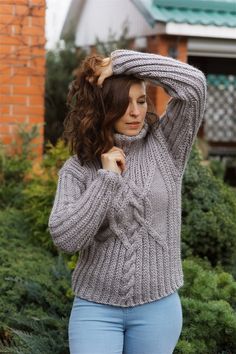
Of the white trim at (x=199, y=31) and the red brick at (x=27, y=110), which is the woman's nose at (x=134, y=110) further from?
the white trim at (x=199, y=31)

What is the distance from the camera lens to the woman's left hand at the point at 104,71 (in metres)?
2.93

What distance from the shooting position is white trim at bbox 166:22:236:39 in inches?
287

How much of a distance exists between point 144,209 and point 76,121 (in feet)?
1.44

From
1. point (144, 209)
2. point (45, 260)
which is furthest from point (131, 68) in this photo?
point (45, 260)

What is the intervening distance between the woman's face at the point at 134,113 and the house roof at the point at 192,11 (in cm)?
444

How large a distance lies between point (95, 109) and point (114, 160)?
22cm

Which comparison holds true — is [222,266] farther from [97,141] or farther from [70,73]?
[70,73]

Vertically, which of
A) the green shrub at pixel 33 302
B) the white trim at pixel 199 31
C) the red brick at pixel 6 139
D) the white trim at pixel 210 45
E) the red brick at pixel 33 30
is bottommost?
the green shrub at pixel 33 302

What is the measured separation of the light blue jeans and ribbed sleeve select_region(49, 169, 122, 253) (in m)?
0.26

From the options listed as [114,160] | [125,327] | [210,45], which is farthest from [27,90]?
[125,327]

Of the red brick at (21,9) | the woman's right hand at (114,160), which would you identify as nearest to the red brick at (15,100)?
the red brick at (21,9)

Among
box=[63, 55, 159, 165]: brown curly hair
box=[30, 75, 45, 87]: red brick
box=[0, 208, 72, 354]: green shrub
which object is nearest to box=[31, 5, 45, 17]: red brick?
box=[30, 75, 45, 87]: red brick

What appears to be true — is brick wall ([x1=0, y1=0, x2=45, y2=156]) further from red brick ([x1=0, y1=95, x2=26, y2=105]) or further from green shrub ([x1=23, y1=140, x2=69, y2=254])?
green shrub ([x1=23, y1=140, x2=69, y2=254])

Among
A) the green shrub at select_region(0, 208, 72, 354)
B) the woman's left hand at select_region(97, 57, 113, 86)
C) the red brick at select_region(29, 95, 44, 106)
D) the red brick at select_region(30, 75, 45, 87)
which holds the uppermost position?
the woman's left hand at select_region(97, 57, 113, 86)
